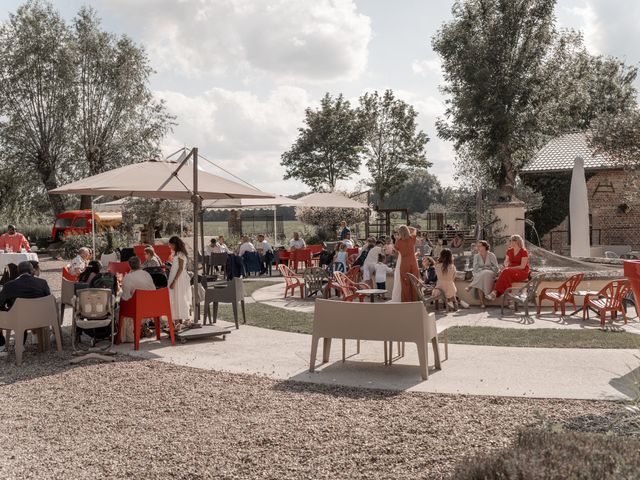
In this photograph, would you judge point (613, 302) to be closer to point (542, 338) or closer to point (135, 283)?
point (542, 338)

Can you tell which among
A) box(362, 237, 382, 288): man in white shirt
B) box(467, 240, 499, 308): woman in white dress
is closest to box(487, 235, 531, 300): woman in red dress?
box(467, 240, 499, 308): woman in white dress

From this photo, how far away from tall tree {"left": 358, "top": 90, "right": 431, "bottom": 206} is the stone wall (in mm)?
22970

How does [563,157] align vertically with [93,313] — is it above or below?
above

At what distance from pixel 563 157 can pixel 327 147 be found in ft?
73.5

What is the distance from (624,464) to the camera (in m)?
3.03

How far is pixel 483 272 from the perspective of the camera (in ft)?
40.5

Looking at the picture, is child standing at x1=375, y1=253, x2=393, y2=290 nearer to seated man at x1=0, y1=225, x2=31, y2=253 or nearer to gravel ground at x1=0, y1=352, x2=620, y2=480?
gravel ground at x1=0, y1=352, x2=620, y2=480

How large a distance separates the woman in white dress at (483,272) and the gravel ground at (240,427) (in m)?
6.58

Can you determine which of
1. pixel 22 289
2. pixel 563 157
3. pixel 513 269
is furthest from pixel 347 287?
Result: pixel 563 157

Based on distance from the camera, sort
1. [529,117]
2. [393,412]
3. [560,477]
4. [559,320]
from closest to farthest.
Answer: [560,477] < [393,412] < [559,320] < [529,117]

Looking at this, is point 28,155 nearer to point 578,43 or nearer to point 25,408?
point 578,43

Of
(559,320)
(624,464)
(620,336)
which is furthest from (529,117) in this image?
(624,464)

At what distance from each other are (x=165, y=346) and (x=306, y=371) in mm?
2517

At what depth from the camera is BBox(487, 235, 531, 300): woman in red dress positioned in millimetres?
12203
